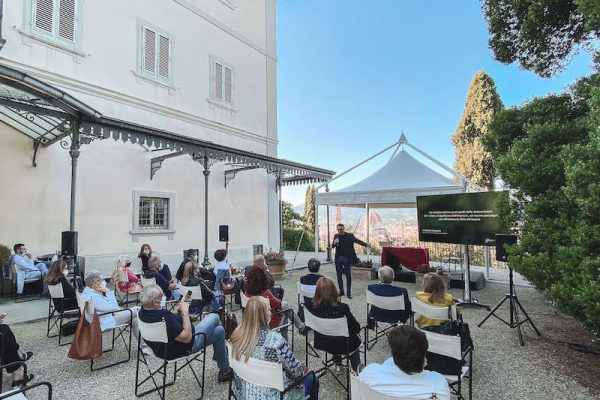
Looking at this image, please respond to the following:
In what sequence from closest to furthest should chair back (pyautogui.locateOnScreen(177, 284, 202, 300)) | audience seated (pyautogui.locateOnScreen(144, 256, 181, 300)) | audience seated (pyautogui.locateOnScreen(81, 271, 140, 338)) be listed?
1. audience seated (pyautogui.locateOnScreen(81, 271, 140, 338))
2. chair back (pyautogui.locateOnScreen(177, 284, 202, 300))
3. audience seated (pyautogui.locateOnScreen(144, 256, 181, 300))

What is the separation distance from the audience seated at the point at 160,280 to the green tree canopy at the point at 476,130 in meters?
15.6

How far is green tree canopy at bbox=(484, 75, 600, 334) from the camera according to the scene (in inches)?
111

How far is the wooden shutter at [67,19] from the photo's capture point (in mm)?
7566

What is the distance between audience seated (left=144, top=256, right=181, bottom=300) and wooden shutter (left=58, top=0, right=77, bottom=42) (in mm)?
6177

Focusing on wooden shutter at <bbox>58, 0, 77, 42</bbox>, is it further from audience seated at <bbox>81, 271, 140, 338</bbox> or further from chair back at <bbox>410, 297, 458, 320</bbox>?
chair back at <bbox>410, 297, 458, 320</bbox>

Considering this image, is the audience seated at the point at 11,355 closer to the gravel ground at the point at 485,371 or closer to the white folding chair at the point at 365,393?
the gravel ground at the point at 485,371

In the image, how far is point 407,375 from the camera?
1.78 meters

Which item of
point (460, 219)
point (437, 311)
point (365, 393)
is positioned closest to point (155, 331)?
point (365, 393)

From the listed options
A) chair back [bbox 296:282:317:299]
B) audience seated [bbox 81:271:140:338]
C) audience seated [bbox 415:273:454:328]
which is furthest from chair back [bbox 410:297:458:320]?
audience seated [bbox 81:271:140:338]

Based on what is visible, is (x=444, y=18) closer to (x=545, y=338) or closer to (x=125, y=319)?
(x=545, y=338)

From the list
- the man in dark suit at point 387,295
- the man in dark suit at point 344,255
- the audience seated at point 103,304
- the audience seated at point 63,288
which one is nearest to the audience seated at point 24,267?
the audience seated at point 63,288

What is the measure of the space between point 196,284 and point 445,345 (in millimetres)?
3236

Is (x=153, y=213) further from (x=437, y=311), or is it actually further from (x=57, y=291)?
(x=437, y=311)

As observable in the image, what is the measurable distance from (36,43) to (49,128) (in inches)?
81.3
